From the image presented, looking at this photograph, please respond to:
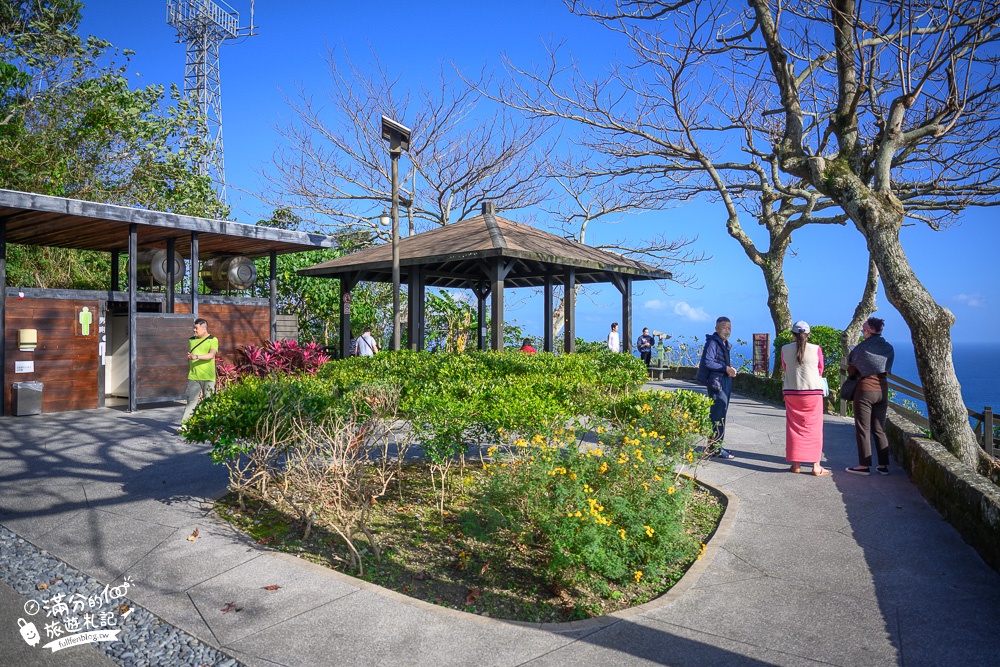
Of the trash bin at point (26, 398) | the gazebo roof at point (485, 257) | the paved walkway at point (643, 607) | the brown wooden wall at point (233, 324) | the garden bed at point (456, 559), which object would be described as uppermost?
the gazebo roof at point (485, 257)

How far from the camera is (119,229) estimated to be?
12.1 m

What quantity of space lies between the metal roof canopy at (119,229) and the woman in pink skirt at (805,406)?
10.4 meters

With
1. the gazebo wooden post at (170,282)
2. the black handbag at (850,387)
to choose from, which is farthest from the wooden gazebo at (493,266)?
the black handbag at (850,387)

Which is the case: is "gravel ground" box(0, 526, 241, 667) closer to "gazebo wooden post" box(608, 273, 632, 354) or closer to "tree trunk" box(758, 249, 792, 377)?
"gazebo wooden post" box(608, 273, 632, 354)

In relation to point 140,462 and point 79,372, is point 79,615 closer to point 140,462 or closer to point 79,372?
point 140,462

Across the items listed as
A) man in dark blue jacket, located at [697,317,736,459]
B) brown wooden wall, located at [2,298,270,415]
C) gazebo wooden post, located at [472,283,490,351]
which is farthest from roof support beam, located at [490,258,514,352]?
gazebo wooden post, located at [472,283,490,351]

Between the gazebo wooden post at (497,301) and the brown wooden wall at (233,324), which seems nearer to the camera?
the gazebo wooden post at (497,301)

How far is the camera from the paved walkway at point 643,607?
3244mm

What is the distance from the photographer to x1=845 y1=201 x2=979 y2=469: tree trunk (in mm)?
7715

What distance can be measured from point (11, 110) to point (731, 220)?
65.8 feet

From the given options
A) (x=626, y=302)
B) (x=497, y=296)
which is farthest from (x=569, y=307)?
(x=497, y=296)

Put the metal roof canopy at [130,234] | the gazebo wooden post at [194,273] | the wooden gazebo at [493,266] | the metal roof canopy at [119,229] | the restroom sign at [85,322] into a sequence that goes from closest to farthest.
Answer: the metal roof canopy at [119,229], the metal roof canopy at [130,234], the restroom sign at [85,322], the wooden gazebo at [493,266], the gazebo wooden post at [194,273]

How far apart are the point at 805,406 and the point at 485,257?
654 centimetres

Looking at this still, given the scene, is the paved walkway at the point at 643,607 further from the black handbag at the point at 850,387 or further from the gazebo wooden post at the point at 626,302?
the gazebo wooden post at the point at 626,302
